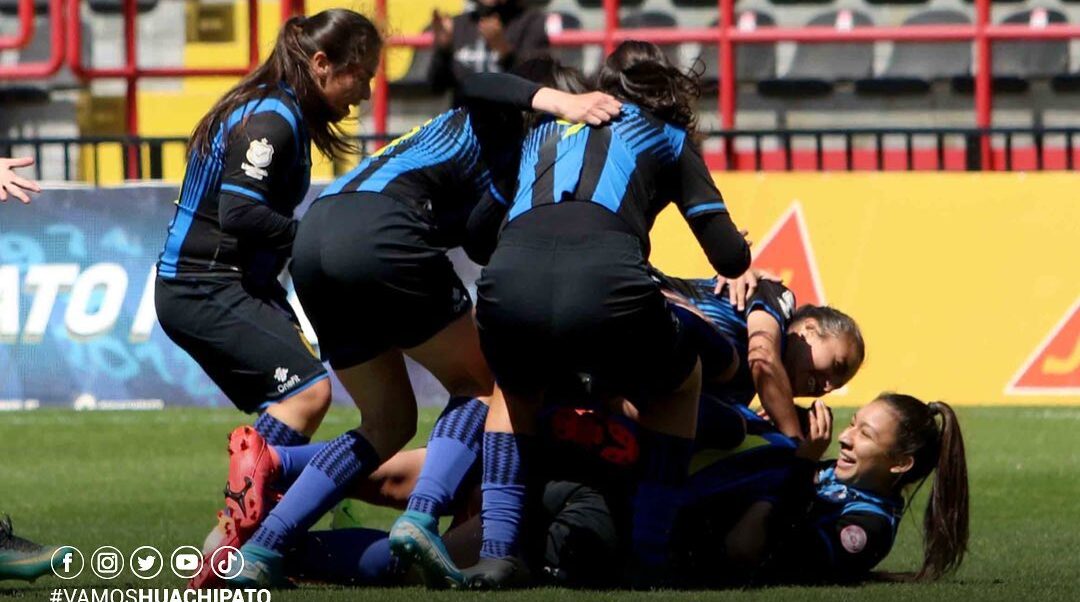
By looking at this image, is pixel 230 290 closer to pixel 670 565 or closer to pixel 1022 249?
pixel 670 565

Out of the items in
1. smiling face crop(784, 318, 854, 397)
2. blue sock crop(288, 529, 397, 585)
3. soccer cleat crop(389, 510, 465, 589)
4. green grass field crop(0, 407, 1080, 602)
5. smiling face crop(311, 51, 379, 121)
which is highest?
smiling face crop(311, 51, 379, 121)

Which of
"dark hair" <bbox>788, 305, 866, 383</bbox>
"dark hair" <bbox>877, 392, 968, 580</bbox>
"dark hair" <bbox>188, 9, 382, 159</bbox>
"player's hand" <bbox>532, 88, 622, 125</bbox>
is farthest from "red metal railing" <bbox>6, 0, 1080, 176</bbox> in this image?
"player's hand" <bbox>532, 88, 622, 125</bbox>

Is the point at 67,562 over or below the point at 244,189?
below

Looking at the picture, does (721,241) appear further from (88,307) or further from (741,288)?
(88,307)

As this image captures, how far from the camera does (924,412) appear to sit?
19.4ft

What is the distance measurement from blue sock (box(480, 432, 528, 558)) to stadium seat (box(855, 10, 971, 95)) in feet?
35.9

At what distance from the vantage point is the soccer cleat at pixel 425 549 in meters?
5.36

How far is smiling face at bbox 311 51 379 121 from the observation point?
245 inches

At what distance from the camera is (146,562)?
634 centimetres

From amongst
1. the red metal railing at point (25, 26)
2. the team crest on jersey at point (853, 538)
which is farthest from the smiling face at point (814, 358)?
the red metal railing at point (25, 26)

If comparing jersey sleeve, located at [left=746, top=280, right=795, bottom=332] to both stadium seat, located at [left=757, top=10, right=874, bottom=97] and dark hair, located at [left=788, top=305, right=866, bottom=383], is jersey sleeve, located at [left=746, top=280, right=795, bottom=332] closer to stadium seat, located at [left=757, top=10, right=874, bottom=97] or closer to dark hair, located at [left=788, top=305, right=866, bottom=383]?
dark hair, located at [left=788, top=305, right=866, bottom=383]

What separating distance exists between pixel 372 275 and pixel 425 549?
30.2 inches

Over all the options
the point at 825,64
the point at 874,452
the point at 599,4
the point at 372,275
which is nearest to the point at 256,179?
the point at 372,275

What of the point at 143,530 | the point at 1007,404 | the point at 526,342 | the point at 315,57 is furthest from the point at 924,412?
the point at 1007,404
